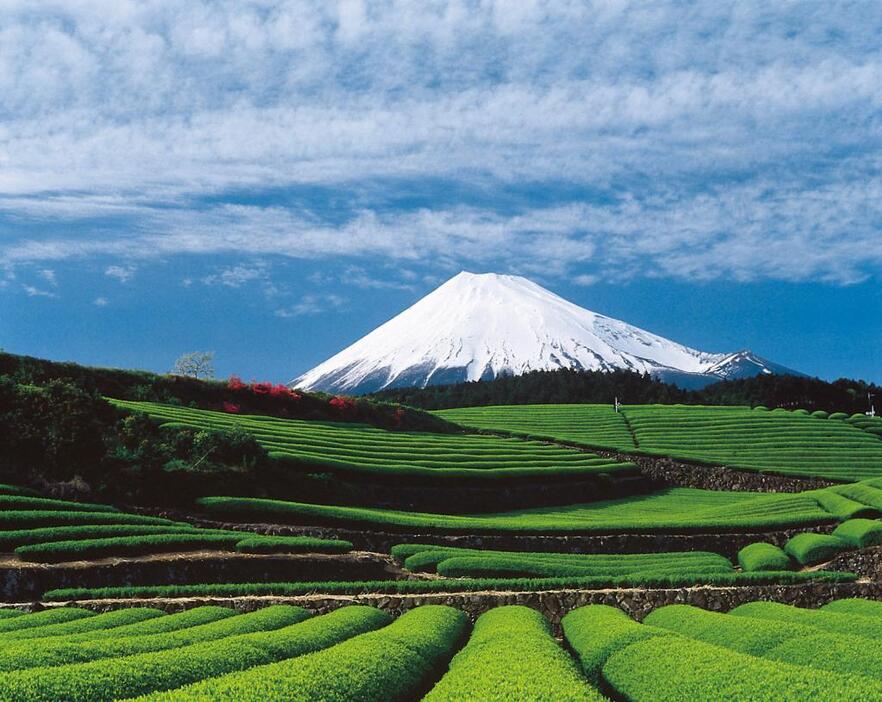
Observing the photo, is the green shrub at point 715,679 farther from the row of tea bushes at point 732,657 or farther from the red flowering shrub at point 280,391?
the red flowering shrub at point 280,391

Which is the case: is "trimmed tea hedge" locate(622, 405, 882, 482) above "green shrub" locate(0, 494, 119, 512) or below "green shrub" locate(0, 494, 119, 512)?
above

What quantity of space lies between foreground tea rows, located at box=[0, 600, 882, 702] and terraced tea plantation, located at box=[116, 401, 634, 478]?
85.9 feet

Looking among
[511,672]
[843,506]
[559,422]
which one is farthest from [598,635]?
[559,422]

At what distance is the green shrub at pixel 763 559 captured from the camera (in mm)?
30875

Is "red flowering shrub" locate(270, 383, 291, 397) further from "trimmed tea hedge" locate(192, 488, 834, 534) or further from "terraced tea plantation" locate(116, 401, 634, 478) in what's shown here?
"trimmed tea hedge" locate(192, 488, 834, 534)

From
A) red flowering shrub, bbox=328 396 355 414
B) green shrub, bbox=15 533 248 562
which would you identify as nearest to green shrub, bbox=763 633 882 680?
green shrub, bbox=15 533 248 562

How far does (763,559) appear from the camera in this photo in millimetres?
31406

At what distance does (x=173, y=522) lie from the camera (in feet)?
103

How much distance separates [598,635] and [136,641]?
7940 mm

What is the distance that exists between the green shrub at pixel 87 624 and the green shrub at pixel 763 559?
22658mm

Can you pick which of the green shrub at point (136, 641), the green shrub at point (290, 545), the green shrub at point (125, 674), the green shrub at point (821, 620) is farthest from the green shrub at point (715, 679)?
the green shrub at point (290, 545)

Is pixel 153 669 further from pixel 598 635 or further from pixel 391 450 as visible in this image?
pixel 391 450

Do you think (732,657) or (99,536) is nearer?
(732,657)

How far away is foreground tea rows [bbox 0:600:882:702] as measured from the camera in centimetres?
866
